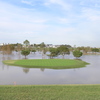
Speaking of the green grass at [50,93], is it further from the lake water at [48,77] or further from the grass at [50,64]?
the grass at [50,64]

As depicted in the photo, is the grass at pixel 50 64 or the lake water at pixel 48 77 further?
the grass at pixel 50 64

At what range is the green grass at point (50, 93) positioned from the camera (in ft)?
26.2

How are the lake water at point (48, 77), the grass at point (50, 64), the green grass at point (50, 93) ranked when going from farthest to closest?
1. the grass at point (50, 64)
2. the lake water at point (48, 77)
3. the green grass at point (50, 93)

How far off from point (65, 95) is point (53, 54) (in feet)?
140

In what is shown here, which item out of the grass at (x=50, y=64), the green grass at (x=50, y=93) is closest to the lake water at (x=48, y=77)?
the green grass at (x=50, y=93)

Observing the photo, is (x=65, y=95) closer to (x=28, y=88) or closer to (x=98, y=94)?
(x=98, y=94)

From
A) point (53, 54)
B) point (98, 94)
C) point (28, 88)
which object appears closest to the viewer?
point (98, 94)

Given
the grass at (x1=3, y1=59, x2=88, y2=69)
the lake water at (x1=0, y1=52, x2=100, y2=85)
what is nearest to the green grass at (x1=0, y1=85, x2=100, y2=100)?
the lake water at (x1=0, y1=52, x2=100, y2=85)

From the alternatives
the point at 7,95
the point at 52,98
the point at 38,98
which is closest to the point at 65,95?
the point at 52,98

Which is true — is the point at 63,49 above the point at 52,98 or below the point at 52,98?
above

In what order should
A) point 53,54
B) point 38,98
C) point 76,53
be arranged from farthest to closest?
point 53,54 → point 76,53 → point 38,98

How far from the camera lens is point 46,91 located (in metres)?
9.03

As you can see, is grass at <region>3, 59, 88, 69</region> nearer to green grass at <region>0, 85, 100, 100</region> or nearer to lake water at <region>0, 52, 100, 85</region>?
lake water at <region>0, 52, 100, 85</region>

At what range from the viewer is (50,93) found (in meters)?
8.66
